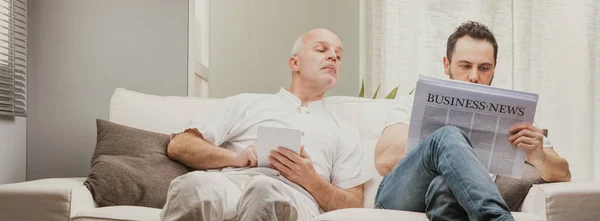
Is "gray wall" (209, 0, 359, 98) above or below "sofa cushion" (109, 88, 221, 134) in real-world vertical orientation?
above

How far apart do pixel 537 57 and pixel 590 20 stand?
378 mm

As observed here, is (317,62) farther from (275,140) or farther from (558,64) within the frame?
(558,64)

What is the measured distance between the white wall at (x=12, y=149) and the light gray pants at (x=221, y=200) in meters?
1.40

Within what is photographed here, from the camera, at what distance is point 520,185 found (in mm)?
2318

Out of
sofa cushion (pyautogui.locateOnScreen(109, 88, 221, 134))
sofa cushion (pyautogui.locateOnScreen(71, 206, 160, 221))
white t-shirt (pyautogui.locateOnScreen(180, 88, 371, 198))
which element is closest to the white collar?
white t-shirt (pyautogui.locateOnScreen(180, 88, 371, 198))

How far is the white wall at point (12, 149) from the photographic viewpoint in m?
3.07

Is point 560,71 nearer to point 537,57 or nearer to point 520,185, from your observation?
point 537,57

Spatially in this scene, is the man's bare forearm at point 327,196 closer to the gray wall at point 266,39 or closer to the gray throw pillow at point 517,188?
the gray throw pillow at point 517,188

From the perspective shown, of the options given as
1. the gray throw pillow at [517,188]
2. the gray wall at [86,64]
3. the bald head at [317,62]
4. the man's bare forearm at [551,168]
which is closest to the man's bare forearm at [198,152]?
the bald head at [317,62]

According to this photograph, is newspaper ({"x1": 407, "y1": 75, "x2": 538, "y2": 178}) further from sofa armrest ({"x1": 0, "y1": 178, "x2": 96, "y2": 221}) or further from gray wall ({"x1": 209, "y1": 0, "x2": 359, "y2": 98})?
gray wall ({"x1": 209, "y1": 0, "x2": 359, "y2": 98})

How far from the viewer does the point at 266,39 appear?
14.8 ft

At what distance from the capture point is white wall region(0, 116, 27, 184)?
3074 millimetres

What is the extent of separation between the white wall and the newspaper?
1.83 m

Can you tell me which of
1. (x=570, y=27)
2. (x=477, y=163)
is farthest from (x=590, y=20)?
(x=477, y=163)
